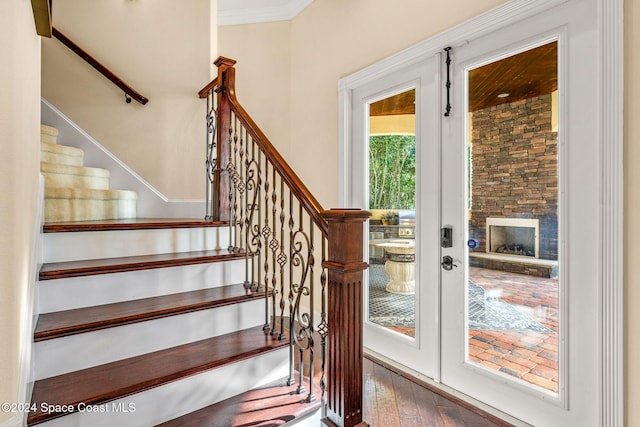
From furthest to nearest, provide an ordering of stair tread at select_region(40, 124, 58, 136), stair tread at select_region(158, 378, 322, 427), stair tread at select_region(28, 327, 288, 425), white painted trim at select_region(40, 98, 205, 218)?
1. white painted trim at select_region(40, 98, 205, 218)
2. stair tread at select_region(40, 124, 58, 136)
3. stair tread at select_region(158, 378, 322, 427)
4. stair tread at select_region(28, 327, 288, 425)

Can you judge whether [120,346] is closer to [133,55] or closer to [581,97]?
[581,97]

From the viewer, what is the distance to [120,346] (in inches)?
60.1

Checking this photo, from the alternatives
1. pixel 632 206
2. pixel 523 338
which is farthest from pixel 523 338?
pixel 632 206

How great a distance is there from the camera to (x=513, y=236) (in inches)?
78.8

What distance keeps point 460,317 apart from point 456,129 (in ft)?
4.02

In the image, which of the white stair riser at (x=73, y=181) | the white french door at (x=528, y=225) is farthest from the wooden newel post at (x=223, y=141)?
the white french door at (x=528, y=225)

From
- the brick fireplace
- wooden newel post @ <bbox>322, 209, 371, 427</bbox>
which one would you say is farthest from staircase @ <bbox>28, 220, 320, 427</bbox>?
the brick fireplace

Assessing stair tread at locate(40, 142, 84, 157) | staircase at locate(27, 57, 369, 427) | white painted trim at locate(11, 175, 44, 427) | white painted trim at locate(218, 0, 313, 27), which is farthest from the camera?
white painted trim at locate(218, 0, 313, 27)

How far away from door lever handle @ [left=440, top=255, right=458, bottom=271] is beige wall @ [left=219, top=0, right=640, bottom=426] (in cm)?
88

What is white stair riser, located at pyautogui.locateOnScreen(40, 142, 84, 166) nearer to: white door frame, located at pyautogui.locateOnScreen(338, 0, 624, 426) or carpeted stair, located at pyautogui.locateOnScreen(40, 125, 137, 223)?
carpeted stair, located at pyautogui.locateOnScreen(40, 125, 137, 223)

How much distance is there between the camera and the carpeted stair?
228cm

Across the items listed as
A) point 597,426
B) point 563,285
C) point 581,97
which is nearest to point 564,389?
point 597,426

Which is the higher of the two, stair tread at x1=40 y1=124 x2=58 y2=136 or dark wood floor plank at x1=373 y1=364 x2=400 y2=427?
stair tread at x1=40 y1=124 x2=58 y2=136

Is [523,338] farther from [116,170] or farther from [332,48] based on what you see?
[116,170]
